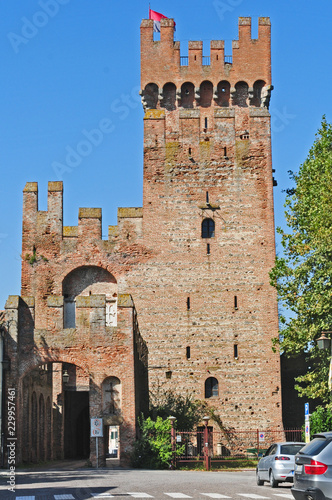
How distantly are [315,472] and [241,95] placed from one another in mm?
35508

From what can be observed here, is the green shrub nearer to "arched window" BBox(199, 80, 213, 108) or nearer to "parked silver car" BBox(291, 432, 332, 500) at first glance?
"arched window" BBox(199, 80, 213, 108)

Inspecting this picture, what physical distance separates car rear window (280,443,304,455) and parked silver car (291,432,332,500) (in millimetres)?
8123

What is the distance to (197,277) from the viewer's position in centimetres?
4338

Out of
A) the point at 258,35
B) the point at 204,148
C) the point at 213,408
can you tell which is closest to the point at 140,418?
the point at 213,408

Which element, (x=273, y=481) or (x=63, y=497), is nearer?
(x=63, y=497)

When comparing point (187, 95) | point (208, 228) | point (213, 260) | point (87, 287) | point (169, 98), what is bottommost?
point (87, 287)

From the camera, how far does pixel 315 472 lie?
581 inches

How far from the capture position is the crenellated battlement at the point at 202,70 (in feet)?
156

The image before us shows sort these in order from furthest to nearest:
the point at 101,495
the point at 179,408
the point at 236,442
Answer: the point at 236,442 < the point at 179,408 < the point at 101,495

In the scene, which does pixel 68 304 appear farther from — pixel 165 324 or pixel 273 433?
pixel 273 433

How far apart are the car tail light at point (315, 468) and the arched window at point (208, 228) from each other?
29410mm

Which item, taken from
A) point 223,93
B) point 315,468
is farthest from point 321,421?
point 315,468

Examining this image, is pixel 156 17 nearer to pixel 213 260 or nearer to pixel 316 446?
pixel 213 260

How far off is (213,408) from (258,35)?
21.4 metres
